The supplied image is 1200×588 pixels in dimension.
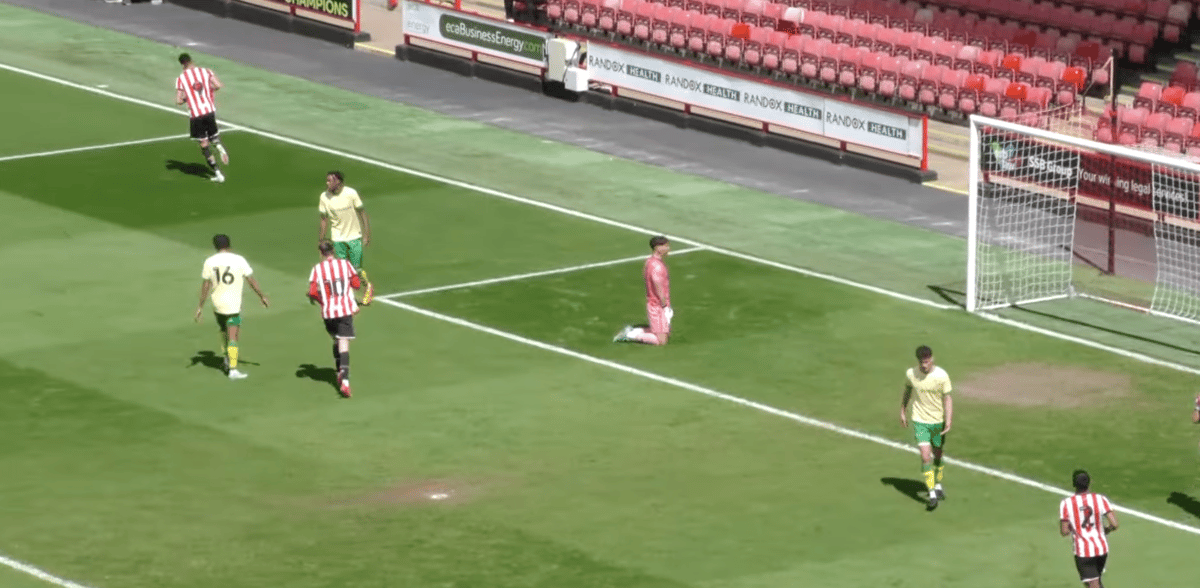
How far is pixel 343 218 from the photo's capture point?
1344 inches

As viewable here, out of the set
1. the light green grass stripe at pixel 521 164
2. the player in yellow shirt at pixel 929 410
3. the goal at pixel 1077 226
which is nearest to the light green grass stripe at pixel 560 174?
the light green grass stripe at pixel 521 164

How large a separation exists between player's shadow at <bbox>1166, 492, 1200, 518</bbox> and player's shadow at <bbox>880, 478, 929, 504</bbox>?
2761 millimetres

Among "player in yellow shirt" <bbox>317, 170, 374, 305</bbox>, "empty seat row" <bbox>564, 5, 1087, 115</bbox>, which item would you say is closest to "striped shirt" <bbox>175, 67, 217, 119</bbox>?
"player in yellow shirt" <bbox>317, 170, 374, 305</bbox>

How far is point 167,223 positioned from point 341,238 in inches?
233

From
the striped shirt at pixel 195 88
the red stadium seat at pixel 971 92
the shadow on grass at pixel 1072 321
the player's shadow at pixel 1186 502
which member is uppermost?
the striped shirt at pixel 195 88

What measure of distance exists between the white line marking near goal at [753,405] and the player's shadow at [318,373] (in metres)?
2.80

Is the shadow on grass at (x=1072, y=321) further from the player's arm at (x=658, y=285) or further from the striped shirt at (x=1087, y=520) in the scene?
the striped shirt at (x=1087, y=520)

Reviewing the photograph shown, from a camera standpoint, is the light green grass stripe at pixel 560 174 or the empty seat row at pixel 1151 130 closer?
the light green grass stripe at pixel 560 174

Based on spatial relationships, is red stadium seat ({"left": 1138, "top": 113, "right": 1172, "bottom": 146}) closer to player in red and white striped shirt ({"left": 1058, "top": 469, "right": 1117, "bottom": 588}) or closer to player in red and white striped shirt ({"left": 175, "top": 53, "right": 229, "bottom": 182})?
player in red and white striped shirt ({"left": 175, "top": 53, "right": 229, "bottom": 182})

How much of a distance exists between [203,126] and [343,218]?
7.86 meters

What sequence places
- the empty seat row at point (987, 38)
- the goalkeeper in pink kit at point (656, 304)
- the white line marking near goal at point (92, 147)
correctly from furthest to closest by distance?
the empty seat row at point (987, 38) → the white line marking near goal at point (92, 147) → the goalkeeper in pink kit at point (656, 304)

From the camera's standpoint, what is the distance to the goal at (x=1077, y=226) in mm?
36844

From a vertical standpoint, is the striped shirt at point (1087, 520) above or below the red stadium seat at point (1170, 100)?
below

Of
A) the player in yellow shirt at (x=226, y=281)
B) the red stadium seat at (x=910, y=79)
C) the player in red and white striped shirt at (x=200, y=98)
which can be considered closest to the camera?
the player in yellow shirt at (x=226, y=281)
